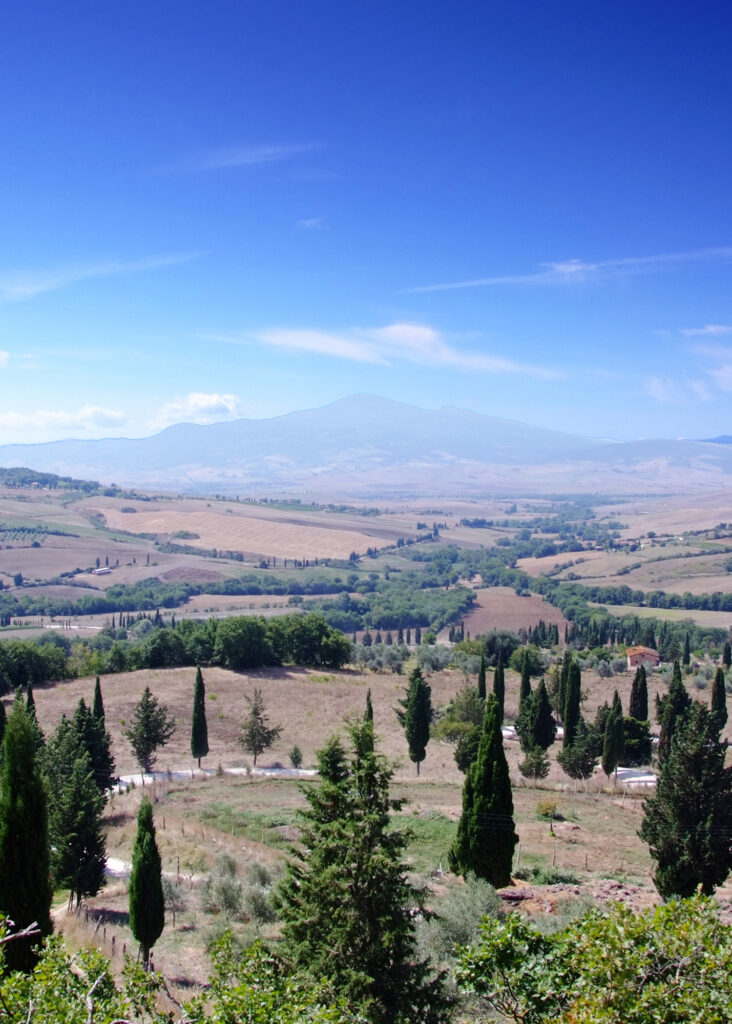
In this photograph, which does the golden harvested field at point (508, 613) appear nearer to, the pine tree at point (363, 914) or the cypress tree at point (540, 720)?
the cypress tree at point (540, 720)

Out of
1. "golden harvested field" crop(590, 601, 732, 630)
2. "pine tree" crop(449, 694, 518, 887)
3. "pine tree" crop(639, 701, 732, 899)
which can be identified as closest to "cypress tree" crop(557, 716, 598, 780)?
"pine tree" crop(639, 701, 732, 899)

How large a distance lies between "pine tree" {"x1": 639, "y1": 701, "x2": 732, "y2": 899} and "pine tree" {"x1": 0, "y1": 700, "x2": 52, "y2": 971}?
1515 centimetres

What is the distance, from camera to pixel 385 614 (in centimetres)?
13288

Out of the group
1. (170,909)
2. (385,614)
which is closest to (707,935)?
(170,909)

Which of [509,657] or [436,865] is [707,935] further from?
[509,657]

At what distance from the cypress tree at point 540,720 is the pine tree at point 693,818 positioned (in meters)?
23.3

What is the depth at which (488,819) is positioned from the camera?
66.3 feet

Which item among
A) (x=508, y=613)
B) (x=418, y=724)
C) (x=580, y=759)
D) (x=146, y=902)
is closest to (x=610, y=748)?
(x=580, y=759)

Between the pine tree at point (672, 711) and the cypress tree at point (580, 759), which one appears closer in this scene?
the cypress tree at point (580, 759)

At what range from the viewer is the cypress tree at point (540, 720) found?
145ft

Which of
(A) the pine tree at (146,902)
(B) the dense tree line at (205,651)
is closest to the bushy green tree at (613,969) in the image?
(A) the pine tree at (146,902)

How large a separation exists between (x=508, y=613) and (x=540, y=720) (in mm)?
86936

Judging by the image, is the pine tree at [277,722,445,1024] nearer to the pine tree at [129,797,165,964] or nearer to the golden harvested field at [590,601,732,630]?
the pine tree at [129,797,165,964]

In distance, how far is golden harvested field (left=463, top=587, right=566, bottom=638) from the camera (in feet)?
395
